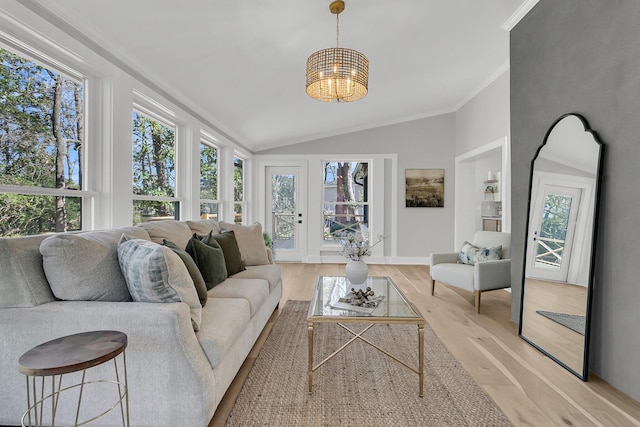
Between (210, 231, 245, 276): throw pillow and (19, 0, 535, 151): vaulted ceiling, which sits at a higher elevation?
(19, 0, 535, 151): vaulted ceiling

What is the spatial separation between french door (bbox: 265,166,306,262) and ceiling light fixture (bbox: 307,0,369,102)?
3.57 meters

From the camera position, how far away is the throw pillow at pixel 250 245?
3.39m

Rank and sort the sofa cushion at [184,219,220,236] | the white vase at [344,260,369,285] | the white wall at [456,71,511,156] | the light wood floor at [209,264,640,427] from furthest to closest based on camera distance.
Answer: the white wall at [456,71,511,156], the sofa cushion at [184,219,220,236], the white vase at [344,260,369,285], the light wood floor at [209,264,640,427]

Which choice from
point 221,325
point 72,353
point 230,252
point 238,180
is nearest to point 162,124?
point 230,252

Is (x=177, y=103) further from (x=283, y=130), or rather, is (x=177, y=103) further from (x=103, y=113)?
(x=283, y=130)

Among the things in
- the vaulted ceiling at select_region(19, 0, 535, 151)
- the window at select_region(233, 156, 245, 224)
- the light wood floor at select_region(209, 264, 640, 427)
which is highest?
the vaulted ceiling at select_region(19, 0, 535, 151)

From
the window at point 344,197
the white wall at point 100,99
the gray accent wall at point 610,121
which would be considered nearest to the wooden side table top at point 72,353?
the white wall at point 100,99

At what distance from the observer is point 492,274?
332cm

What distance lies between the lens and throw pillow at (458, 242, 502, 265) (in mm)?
3559

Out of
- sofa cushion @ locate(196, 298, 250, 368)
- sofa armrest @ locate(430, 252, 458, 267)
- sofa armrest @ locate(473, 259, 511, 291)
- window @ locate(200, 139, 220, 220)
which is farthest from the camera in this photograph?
window @ locate(200, 139, 220, 220)

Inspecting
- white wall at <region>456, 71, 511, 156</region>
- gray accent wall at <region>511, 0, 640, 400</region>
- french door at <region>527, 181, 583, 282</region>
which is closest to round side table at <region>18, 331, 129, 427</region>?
gray accent wall at <region>511, 0, 640, 400</region>

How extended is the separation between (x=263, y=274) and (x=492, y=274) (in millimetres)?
2317

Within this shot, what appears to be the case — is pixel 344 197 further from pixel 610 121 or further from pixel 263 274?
pixel 610 121

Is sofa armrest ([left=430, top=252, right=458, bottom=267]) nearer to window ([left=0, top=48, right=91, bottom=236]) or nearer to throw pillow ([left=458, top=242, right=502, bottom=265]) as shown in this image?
throw pillow ([left=458, top=242, right=502, bottom=265])
